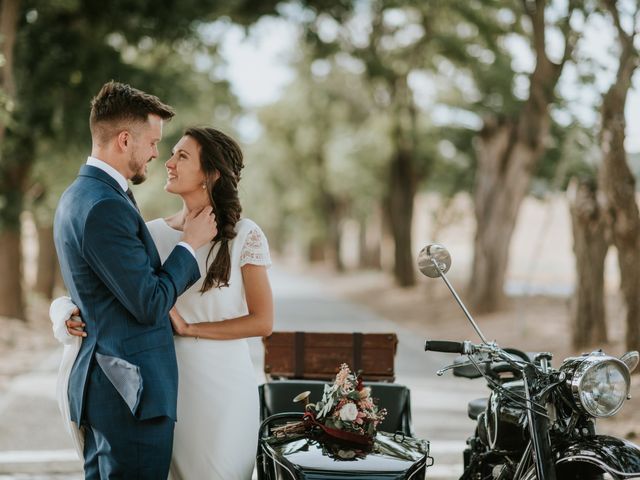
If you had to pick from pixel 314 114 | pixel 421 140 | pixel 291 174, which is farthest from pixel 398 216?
pixel 291 174

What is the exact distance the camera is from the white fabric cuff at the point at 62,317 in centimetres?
320

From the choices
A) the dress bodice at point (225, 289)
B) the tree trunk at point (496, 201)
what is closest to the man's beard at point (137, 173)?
the dress bodice at point (225, 289)

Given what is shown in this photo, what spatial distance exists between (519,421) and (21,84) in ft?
39.7

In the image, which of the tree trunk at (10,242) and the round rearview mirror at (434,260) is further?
the tree trunk at (10,242)

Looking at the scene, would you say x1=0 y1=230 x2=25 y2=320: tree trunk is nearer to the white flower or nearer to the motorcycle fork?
the white flower

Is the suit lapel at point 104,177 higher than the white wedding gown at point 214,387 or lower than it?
higher

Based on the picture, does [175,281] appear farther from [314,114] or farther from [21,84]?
[314,114]

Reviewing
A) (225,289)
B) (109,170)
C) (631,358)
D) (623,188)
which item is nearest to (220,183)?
(225,289)

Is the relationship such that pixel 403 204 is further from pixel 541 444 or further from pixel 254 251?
pixel 541 444

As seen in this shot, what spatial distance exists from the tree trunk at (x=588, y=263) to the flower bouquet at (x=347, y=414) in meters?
9.91

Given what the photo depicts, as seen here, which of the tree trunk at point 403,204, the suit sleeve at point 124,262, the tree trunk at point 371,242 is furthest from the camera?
the tree trunk at point 371,242

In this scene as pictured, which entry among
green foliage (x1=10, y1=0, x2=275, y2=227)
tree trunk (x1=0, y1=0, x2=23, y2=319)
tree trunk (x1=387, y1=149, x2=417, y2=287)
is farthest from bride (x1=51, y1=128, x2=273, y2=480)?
tree trunk (x1=387, y1=149, x2=417, y2=287)

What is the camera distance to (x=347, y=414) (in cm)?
346

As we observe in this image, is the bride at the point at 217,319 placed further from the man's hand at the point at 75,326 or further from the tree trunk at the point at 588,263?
the tree trunk at the point at 588,263
